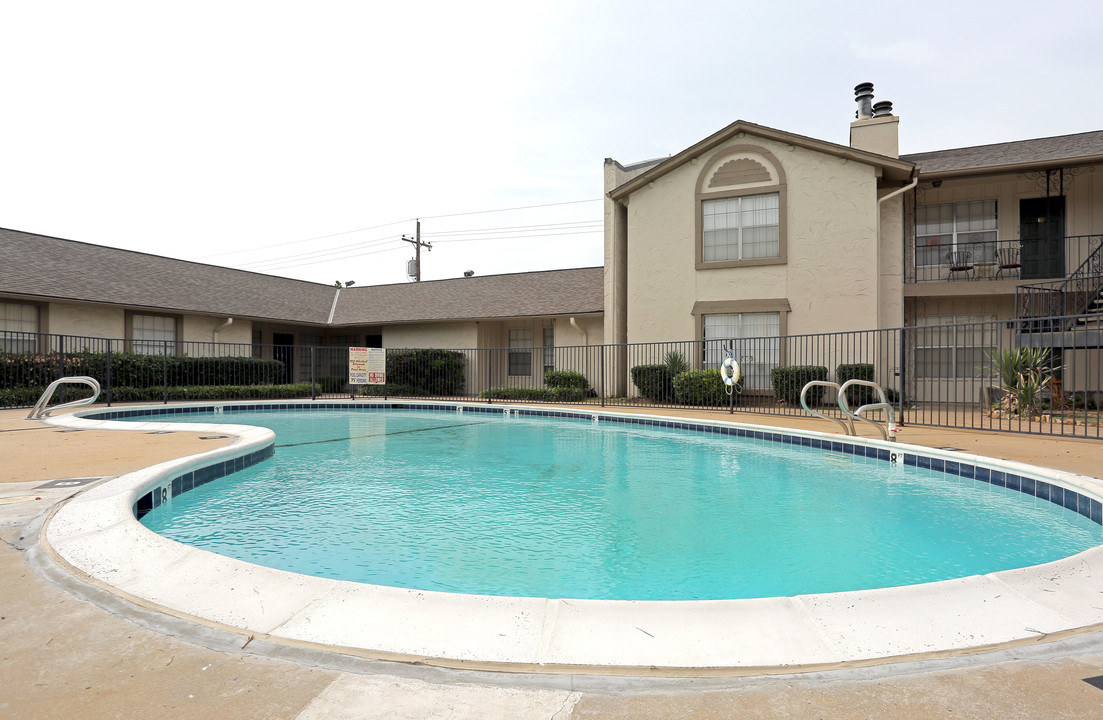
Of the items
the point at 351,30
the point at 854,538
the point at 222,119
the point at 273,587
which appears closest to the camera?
the point at 273,587

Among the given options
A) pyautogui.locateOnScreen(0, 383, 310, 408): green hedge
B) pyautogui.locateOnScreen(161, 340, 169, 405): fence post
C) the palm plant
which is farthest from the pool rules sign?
the palm plant

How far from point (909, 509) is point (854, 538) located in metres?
1.33

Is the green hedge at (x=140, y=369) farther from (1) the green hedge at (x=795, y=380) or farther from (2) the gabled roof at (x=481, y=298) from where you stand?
(1) the green hedge at (x=795, y=380)

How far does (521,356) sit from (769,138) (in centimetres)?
1125

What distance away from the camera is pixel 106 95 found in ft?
39.5

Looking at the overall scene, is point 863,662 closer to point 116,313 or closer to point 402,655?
point 402,655

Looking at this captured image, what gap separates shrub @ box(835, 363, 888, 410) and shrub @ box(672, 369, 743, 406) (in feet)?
9.28

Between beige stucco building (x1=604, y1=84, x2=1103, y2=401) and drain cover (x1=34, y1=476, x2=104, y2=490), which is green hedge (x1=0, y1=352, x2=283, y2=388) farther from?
beige stucco building (x1=604, y1=84, x2=1103, y2=401)

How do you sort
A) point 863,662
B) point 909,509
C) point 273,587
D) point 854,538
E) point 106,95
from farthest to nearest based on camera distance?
point 106,95 < point 909,509 < point 854,538 < point 273,587 < point 863,662

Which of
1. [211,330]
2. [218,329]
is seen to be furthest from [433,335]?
[211,330]

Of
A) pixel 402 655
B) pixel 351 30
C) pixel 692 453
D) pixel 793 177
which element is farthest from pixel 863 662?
pixel 793 177

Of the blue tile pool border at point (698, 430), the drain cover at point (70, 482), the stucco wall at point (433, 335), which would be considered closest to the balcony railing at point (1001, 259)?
the blue tile pool border at point (698, 430)

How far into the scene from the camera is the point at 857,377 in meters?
14.1

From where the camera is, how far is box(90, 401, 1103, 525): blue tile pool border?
17.4 ft
